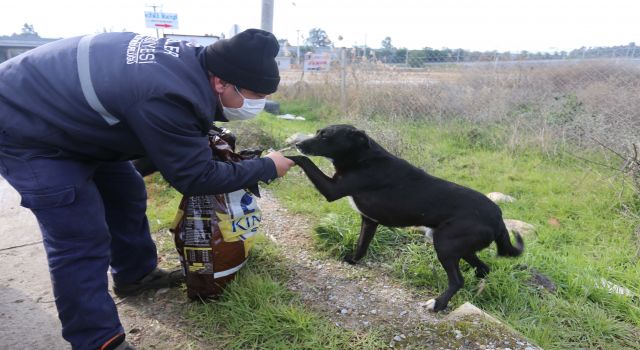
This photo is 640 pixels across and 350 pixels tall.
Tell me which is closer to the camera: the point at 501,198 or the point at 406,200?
the point at 406,200

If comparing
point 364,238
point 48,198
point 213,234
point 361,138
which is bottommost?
point 364,238

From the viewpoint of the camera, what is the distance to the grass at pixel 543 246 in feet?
8.48

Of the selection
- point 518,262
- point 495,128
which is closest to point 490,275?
point 518,262

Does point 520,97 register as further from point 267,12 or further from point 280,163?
point 280,163

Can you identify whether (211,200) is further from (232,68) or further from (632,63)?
(632,63)

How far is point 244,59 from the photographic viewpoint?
1971mm

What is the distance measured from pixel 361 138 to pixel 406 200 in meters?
0.53

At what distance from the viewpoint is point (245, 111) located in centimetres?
225

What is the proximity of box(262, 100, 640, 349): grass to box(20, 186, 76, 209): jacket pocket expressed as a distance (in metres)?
1.86

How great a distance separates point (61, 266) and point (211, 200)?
799 mm

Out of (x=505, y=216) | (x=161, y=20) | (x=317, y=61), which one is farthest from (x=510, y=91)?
(x=161, y=20)

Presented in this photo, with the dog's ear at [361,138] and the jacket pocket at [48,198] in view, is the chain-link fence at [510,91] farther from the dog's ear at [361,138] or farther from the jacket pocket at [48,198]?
the jacket pocket at [48,198]

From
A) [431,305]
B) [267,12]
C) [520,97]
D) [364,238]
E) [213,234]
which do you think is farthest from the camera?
[520,97]

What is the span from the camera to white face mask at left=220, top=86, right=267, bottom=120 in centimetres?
221
